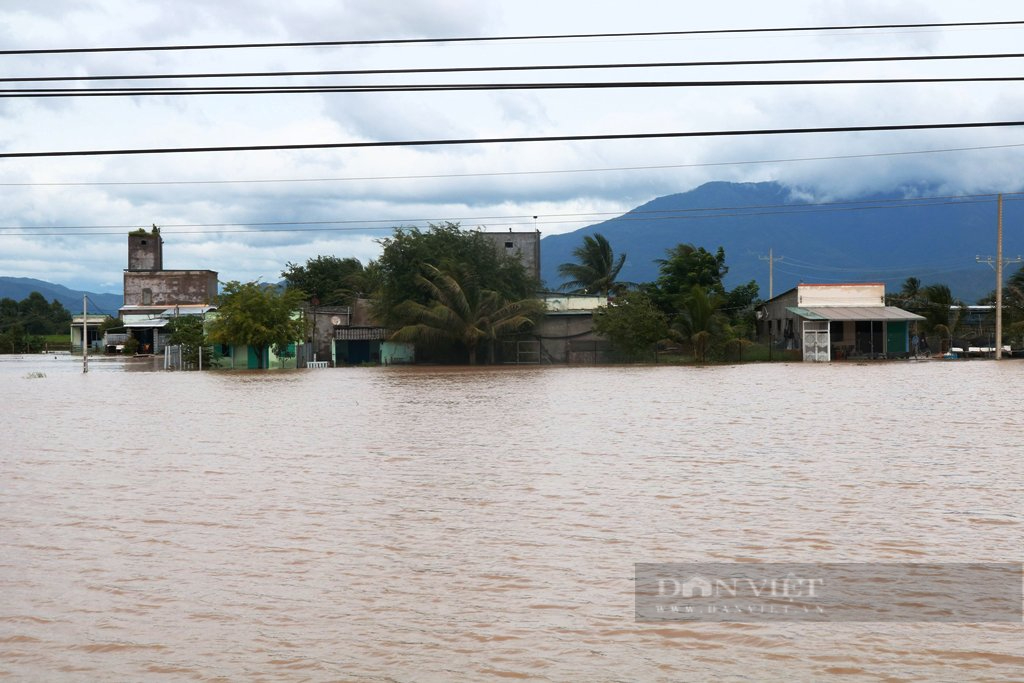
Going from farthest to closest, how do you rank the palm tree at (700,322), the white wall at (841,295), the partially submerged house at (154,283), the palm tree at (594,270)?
the partially submerged house at (154,283), the palm tree at (594,270), the white wall at (841,295), the palm tree at (700,322)

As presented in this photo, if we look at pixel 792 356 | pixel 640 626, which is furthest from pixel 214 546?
pixel 792 356

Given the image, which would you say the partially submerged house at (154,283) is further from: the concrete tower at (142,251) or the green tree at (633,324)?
the green tree at (633,324)

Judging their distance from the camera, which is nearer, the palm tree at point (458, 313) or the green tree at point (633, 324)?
the green tree at point (633, 324)

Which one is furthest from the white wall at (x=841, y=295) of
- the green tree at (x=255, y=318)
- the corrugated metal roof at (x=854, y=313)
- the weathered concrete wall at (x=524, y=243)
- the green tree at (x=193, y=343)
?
the green tree at (x=193, y=343)

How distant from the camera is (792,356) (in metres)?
46.8

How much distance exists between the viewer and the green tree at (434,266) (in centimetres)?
4603

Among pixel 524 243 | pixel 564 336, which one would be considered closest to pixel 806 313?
pixel 564 336

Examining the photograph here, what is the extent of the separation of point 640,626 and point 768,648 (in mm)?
669

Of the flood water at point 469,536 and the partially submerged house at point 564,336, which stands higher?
the partially submerged house at point 564,336

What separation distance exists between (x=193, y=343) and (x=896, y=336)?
30.2 m

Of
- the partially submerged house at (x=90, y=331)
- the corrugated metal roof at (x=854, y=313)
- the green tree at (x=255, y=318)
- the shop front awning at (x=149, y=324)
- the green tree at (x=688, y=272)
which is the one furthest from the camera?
the partially submerged house at (x=90, y=331)

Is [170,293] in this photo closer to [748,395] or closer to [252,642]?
[748,395]

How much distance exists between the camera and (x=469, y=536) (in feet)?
25.1

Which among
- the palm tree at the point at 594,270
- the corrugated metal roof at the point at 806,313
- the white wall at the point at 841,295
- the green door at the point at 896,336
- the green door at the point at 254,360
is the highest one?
the palm tree at the point at 594,270
